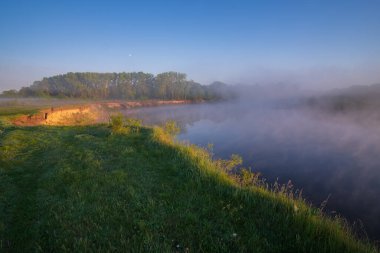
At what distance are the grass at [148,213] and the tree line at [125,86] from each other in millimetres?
127413

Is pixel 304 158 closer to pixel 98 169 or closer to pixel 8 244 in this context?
pixel 98 169

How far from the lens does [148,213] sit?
21.6 feet

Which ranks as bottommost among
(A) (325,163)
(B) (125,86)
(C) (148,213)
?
(A) (325,163)

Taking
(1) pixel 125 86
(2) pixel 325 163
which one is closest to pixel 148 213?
(2) pixel 325 163

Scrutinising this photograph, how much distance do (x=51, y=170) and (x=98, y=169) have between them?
199 cm

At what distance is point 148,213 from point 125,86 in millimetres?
141366

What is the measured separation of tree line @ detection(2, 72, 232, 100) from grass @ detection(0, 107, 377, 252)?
5016 inches

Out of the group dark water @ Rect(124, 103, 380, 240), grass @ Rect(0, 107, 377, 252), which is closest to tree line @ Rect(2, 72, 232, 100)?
dark water @ Rect(124, 103, 380, 240)

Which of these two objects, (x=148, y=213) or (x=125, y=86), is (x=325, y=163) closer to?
(x=148, y=213)

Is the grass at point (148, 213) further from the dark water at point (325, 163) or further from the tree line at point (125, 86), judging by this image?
the tree line at point (125, 86)

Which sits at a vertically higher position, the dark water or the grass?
the grass

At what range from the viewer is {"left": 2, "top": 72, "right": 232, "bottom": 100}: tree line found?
5217 inches

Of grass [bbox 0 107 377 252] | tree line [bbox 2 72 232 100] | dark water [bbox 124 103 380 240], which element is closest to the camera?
grass [bbox 0 107 377 252]

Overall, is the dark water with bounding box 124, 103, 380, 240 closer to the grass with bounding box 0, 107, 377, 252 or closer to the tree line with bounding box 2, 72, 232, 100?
the grass with bounding box 0, 107, 377, 252
